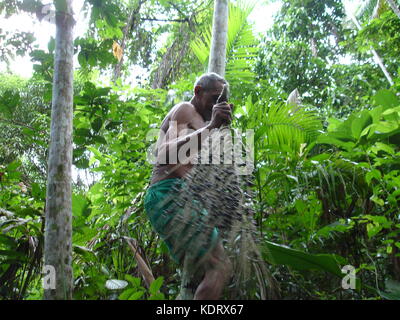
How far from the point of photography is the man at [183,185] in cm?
139

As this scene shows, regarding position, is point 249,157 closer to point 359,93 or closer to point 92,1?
point 92,1

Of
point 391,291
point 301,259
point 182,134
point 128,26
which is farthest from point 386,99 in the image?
point 128,26

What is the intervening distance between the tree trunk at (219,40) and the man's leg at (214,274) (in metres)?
1.18

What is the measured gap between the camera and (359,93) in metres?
6.35

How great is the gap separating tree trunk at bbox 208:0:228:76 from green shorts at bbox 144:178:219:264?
0.98 m

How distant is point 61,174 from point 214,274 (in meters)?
0.81

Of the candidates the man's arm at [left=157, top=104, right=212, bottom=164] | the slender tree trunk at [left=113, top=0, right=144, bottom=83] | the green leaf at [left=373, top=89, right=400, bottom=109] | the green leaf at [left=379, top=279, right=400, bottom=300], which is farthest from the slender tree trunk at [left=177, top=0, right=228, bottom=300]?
the slender tree trunk at [left=113, top=0, right=144, bottom=83]

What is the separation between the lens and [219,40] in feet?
7.72

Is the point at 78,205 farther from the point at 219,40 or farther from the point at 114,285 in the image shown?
the point at 219,40

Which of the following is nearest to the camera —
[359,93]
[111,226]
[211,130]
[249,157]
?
[211,130]

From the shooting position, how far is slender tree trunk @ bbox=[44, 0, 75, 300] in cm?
154

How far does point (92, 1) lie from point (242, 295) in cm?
143
